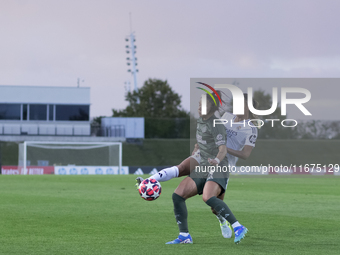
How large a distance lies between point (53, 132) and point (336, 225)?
49.6 m

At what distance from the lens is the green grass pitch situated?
7.28 metres

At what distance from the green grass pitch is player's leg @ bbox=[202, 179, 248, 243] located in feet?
0.84

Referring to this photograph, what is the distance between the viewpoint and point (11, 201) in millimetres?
15188

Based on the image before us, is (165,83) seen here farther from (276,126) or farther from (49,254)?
(49,254)

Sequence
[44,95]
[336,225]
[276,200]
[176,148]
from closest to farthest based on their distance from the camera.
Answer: [336,225] < [276,200] < [176,148] < [44,95]

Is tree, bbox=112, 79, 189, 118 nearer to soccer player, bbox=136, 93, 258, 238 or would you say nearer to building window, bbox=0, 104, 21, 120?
building window, bbox=0, 104, 21, 120

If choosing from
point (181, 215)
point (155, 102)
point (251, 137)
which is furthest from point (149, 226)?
Result: point (155, 102)

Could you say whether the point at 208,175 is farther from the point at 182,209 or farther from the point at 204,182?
the point at 182,209

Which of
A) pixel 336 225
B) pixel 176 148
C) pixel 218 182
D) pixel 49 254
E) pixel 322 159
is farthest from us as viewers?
pixel 176 148

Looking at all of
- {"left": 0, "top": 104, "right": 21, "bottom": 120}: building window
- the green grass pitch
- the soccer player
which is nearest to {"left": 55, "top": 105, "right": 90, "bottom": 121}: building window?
{"left": 0, "top": 104, "right": 21, "bottom": 120}: building window

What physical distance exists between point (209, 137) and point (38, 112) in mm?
54385

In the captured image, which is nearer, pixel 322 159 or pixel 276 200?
pixel 276 200

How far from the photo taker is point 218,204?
7523 millimetres

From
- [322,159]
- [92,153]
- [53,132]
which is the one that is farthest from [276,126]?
[53,132]
